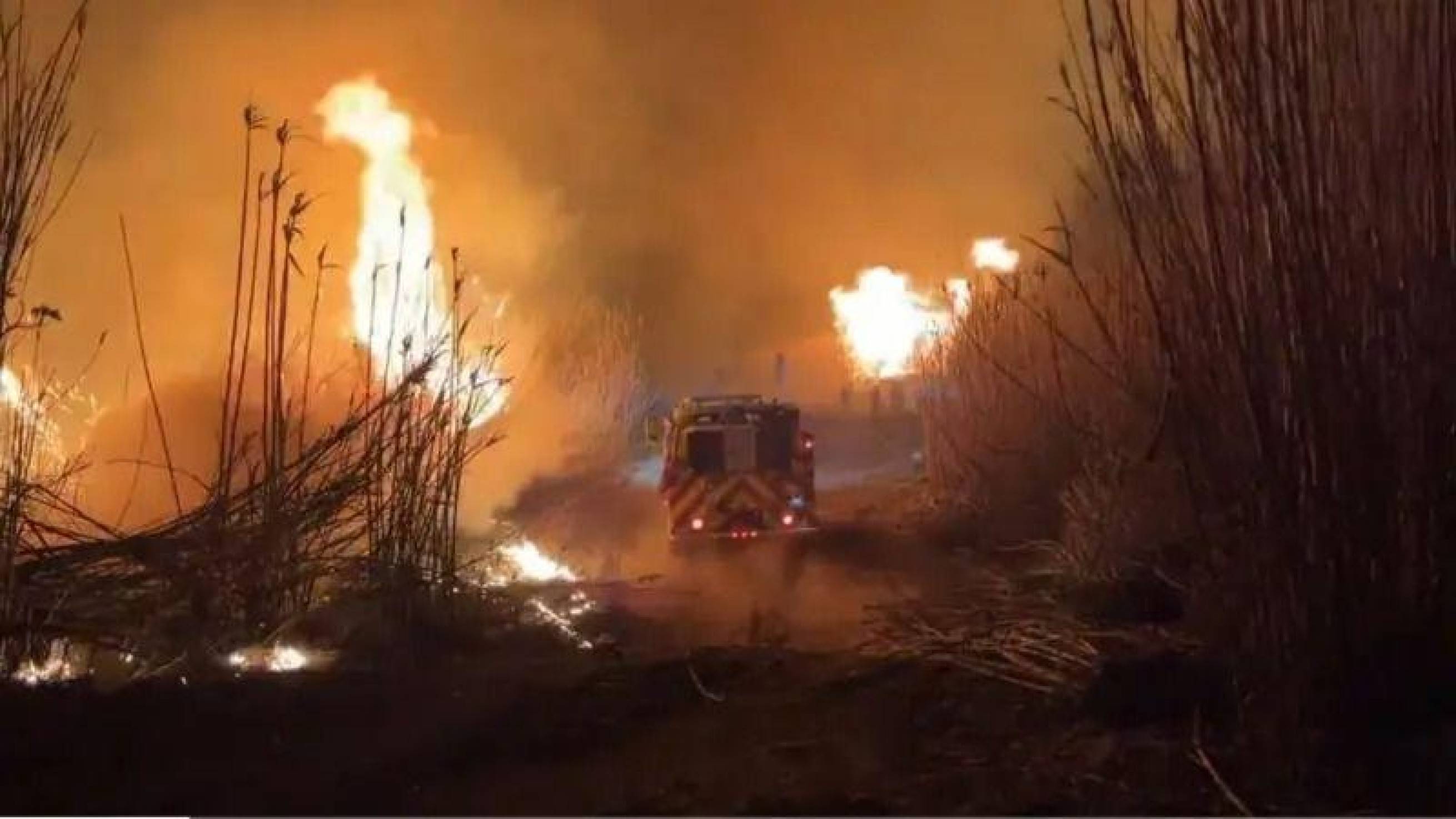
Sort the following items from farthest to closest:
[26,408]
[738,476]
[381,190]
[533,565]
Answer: [381,190]
[738,476]
[533,565]
[26,408]

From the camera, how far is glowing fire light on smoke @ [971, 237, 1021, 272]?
1424 cm

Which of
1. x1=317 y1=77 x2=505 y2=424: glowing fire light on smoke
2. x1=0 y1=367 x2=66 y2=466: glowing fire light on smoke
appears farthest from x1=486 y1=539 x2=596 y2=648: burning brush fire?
x1=0 y1=367 x2=66 y2=466: glowing fire light on smoke

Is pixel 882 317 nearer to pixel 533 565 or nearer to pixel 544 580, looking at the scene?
pixel 533 565

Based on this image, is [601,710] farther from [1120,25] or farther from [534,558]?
[534,558]

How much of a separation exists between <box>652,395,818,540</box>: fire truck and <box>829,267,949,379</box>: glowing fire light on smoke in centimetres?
584

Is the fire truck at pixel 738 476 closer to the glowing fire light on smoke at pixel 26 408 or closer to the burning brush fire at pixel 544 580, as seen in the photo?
the burning brush fire at pixel 544 580

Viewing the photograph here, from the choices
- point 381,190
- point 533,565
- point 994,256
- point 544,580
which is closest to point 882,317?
point 994,256

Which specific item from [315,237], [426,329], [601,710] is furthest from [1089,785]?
[315,237]

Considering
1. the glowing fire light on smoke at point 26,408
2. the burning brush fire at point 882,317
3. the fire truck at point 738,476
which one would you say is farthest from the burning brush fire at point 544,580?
the burning brush fire at point 882,317

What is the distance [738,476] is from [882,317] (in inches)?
369

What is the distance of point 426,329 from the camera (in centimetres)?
713

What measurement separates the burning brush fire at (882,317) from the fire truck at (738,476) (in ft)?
8.52

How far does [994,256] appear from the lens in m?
16.3

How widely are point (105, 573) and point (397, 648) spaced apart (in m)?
1.44
